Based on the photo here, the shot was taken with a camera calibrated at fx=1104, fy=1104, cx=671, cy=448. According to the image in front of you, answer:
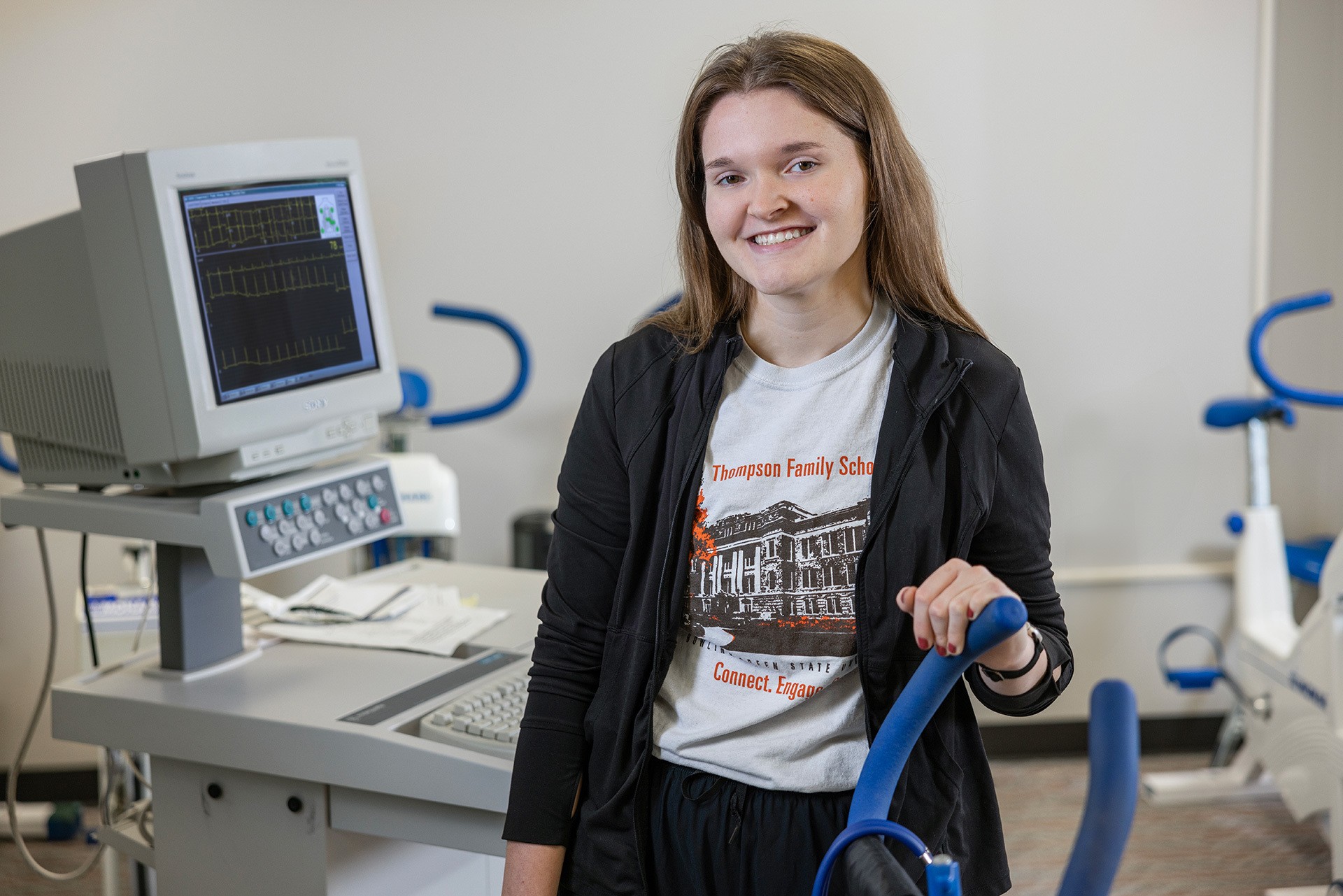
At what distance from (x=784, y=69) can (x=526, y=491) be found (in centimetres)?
218

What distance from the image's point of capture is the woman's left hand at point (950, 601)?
787mm

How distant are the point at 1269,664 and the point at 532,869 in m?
2.21

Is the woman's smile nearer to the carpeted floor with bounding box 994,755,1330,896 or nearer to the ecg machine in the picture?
the ecg machine

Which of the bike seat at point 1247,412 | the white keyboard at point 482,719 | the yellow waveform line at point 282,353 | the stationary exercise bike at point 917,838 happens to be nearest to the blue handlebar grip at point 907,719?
the stationary exercise bike at point 917,838

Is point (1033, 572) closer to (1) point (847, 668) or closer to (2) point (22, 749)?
(1) point (847, 668)

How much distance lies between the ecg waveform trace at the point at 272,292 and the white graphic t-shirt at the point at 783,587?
27.3 inches

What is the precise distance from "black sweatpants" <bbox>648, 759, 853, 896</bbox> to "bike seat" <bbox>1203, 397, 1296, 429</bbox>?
2.23m

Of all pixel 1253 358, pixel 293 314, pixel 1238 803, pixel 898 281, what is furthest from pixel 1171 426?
pixel 293 314

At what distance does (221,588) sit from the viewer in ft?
5.03

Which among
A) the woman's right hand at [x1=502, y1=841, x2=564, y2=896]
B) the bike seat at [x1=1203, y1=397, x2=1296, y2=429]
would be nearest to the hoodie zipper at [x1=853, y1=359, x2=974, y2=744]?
the woman's right hand at [x1=502, y1=841, x2=564, y2=896]

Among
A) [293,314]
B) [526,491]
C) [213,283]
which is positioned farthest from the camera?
[526,491]

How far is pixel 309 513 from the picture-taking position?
1510 mm

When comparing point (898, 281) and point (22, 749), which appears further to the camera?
point (22, 749)

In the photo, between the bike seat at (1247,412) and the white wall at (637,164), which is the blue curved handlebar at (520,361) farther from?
the bike seat at (1247,412)
